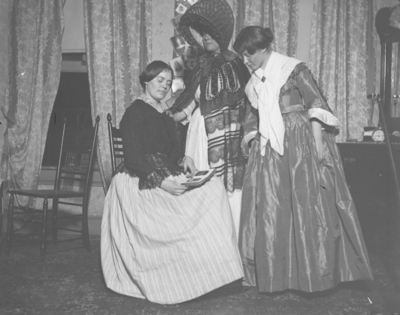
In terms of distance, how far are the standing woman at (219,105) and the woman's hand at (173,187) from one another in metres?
0.41

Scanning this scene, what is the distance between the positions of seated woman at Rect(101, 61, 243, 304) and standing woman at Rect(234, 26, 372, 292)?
0.83 ft

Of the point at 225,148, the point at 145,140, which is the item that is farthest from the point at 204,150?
the point at 145,140

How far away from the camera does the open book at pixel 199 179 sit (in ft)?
7.63

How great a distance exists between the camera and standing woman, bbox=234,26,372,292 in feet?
7.80

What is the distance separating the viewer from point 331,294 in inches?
95.3

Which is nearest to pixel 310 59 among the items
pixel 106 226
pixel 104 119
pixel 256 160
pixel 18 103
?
pixel 256 160

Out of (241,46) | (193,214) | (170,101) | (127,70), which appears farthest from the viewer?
(127,70)

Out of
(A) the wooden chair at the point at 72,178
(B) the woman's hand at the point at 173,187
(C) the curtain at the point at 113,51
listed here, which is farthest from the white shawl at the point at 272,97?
(C) the curtain at the point at 113,51

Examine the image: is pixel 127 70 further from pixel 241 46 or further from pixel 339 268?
pixel 339 268

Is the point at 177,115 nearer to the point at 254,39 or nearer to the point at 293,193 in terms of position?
the point at 254,39

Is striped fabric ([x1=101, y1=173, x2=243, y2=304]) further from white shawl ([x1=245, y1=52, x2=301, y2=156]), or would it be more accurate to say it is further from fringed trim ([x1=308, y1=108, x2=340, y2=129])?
fringed trim ([x1=308, y1=108, x2=340, y2=129])

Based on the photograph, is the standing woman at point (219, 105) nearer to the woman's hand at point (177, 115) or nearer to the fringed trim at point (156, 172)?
the woman's hand at point (177, 115)

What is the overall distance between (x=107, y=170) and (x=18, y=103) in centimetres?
104

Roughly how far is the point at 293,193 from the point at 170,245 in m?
0.75
